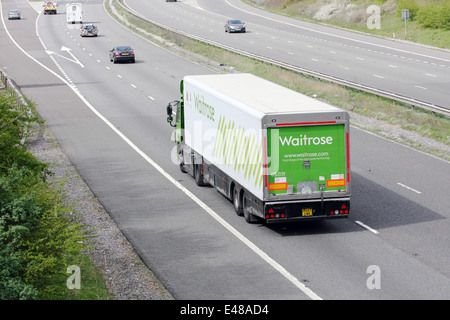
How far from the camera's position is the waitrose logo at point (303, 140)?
1902cm

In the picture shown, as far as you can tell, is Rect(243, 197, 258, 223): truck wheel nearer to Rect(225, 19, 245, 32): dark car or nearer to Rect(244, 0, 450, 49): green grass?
Rect(244, 0, 450, 49): green grass

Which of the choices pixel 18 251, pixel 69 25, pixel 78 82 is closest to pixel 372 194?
pixel 18 251

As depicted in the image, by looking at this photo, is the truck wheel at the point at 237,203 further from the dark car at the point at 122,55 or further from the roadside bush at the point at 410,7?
the roadside bush at the point at 410,7

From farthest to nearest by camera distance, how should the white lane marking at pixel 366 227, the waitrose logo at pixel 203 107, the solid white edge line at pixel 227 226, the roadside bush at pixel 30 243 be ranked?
the waitrose logo at pixel 203 107
the white lane marking at pixel 366 227
the solid white edge line at pixel 227 226
the roadside bush at pixel 30 243

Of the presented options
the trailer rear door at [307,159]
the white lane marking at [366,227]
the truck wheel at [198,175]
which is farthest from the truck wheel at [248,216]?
the truck wheel at [198,175]

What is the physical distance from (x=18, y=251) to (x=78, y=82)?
130ft

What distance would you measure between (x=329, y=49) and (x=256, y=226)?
46.5m

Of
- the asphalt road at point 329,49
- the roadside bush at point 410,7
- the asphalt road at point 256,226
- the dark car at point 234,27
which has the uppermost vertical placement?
the roadside bush at point 410,7

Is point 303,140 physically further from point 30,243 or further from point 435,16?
point 435,16

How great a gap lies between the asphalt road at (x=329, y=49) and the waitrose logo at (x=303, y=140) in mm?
20902

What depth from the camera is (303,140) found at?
19.1m

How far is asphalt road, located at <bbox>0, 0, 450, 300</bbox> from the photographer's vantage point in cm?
1617

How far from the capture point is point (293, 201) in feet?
63.2

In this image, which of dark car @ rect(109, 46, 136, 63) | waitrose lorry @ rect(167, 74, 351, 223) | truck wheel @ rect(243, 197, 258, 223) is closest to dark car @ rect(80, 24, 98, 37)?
dark car @ rect(109, 46, 136, 63)
